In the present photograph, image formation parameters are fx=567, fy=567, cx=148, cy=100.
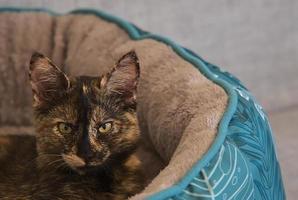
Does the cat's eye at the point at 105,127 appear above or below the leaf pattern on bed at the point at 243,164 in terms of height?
below

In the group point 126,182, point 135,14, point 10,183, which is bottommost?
point 10,183

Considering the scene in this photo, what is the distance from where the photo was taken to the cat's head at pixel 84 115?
107cm

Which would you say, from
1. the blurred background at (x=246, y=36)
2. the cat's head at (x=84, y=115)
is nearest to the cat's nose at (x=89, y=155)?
the cat's head at (x=84, y=115)

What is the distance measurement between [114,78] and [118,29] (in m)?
0.47

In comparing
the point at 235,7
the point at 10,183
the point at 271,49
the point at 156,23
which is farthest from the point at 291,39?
the point at 10,183

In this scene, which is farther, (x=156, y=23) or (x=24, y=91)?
(x=156, y=23)

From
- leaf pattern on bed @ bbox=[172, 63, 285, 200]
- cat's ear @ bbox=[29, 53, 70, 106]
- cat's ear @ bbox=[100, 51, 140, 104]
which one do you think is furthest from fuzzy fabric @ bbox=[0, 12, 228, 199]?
cat's ear @ bbox=[29, 53, 70, 106]

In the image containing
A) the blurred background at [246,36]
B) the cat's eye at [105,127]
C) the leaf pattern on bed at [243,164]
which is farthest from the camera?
the blurred background at [246,36]

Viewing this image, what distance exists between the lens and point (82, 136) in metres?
1.05

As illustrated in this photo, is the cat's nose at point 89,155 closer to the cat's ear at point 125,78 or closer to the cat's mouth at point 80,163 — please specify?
the cat's mouth at point 80,163

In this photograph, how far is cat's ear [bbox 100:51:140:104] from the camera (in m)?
1.12

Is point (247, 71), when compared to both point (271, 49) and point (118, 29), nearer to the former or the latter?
point (271, 49)

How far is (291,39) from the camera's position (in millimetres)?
2025

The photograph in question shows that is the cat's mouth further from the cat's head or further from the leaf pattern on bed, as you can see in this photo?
the leaf pattern on bed
